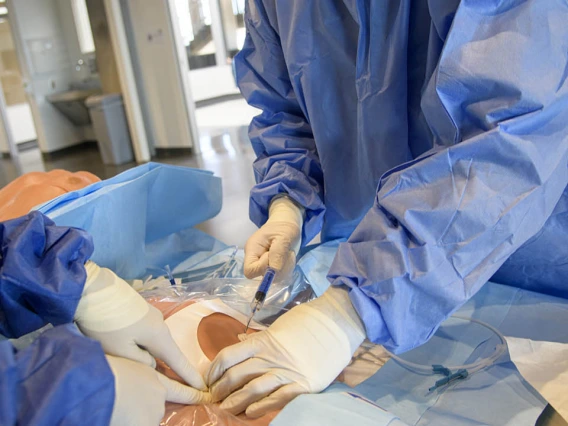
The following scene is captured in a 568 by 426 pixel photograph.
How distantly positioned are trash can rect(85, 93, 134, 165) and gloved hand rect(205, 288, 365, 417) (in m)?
4.07

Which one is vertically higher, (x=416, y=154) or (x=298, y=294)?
(x=416, y=154)

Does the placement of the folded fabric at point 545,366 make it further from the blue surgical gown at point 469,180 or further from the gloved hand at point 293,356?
the gloved hand at point 293,356

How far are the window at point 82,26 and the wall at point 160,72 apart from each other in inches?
43.1

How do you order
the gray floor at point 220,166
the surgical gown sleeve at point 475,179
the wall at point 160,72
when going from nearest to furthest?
the surgical gown sleeve at point 475,179 < the gray floor at point 220,166 < the wall at point 160,72

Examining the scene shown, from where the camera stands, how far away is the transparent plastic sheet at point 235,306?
68 centimetres

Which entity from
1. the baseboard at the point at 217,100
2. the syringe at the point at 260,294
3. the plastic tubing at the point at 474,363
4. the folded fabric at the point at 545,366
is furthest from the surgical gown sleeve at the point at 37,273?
the baseboard at the point at 217,100

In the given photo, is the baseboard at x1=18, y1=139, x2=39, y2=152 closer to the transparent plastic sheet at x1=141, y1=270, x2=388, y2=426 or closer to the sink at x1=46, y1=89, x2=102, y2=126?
the sink at x1=46, y1=89, x2=102, y2=126

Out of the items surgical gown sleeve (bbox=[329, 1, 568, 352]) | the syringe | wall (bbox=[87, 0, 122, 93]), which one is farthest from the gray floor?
surgical gown sleeve (bbox=[329, 1, 568, 352])

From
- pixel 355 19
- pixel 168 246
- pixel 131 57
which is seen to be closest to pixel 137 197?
pixel 168 246

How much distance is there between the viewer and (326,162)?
1.11 metres

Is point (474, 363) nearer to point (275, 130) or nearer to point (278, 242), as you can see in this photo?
point (278, 242)

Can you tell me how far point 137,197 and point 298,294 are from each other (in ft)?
1.24

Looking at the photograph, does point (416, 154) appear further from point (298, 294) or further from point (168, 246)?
point (168, 246)

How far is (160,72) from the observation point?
4.29 m
